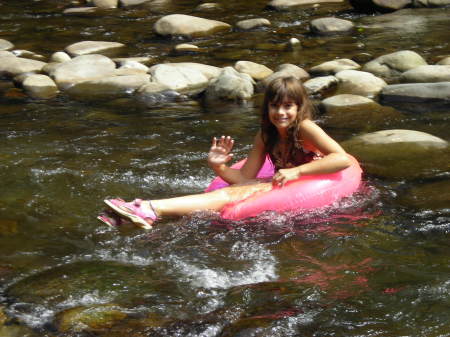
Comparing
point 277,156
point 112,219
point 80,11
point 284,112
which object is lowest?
point 80,11

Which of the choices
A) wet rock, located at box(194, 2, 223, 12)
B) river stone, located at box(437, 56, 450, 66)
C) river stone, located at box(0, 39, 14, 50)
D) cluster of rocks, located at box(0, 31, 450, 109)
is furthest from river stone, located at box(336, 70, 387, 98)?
wet rock, located at box(194, 2, 223, 12)

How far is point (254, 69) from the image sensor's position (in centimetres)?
862

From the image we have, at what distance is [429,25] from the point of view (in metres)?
10.9

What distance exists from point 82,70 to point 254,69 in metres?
2.15

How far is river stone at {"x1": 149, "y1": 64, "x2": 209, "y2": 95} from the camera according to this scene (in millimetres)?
8281

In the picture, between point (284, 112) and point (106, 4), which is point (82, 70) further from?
point (106, 4)

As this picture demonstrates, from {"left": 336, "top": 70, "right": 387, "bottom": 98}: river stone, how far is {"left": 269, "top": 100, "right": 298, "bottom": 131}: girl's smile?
10.6ft

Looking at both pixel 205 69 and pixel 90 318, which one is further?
pixel 205 69

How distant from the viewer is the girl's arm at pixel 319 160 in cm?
455

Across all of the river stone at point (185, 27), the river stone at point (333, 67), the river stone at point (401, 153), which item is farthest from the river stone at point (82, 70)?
the river stone at point (401, 153)

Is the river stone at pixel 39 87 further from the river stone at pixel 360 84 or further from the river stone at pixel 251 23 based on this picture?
the river stone at pixel 251 23

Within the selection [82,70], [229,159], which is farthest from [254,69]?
[229,159]

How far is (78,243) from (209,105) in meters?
3.69

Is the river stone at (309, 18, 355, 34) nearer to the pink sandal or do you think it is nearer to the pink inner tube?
the pink inner tube
